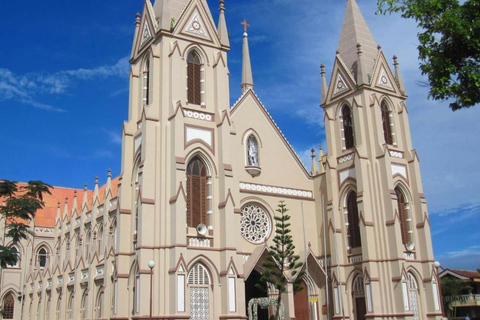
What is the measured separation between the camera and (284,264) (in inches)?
1212

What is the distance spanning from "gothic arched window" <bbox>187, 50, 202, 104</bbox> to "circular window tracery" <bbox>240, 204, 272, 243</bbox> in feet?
22.2

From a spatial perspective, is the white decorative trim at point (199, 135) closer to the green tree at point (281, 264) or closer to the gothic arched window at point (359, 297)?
the green tree at point (281, 264)

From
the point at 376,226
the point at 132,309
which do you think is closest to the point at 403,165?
the point at 376,226

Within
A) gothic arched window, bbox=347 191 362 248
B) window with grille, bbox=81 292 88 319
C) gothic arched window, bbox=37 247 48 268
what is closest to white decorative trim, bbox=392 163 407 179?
gothic arched window, bbox=347 191 362 248

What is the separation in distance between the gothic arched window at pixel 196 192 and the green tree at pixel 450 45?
16.6 m

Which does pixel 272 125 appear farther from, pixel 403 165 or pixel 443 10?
pixel 443 10

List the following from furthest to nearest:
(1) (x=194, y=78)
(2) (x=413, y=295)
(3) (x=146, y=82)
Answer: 1. (2) (x=413, y=295)
2. (3) (x=146, y=82)
3. (1) (x=194, y=78)

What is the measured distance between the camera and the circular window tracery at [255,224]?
103 ft

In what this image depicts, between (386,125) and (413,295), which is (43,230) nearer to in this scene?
(386,125)

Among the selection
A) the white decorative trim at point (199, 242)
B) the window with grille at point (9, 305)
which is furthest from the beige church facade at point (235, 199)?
the window with grille at point (9, 305)

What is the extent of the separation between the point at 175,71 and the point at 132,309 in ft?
39.3

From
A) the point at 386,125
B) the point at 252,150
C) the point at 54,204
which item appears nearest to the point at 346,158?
the point at 386,125

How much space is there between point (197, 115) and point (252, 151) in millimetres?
5166

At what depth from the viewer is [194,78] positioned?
1187 inches
